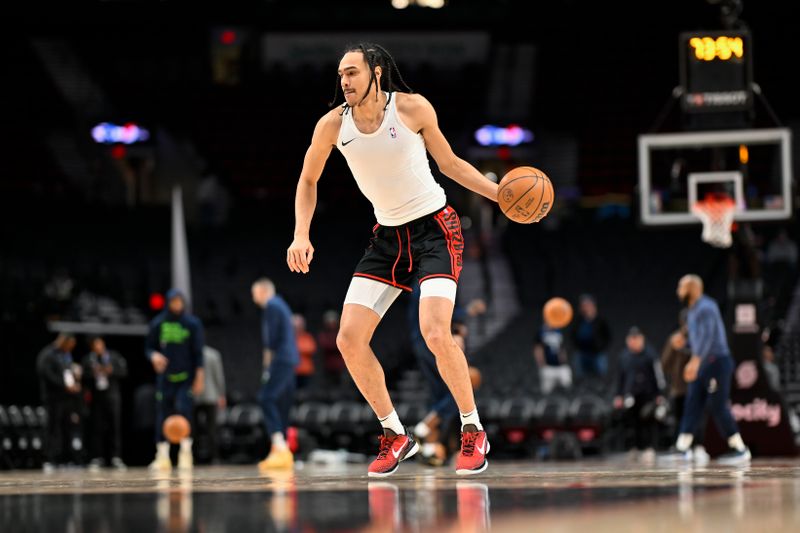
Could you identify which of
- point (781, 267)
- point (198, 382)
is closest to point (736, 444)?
point (198, 382)

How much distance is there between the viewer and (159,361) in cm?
1338

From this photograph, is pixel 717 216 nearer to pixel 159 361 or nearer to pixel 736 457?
pixel 736 457

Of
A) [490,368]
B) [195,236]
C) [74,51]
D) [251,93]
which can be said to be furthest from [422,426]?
[74,51]

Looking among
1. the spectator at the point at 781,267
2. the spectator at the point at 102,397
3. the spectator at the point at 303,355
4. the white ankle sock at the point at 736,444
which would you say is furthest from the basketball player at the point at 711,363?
the spectator at the point at 781,267

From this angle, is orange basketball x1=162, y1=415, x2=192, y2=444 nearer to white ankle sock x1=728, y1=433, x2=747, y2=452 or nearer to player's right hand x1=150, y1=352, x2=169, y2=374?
player's right hand x1=150, y1=352, x2=169, y2=374

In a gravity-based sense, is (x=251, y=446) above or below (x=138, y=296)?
below

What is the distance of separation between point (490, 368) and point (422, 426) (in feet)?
32.0

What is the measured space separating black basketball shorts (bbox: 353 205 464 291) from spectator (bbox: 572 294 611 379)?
44.0 feet

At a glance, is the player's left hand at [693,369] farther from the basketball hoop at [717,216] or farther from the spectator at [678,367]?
the spectator at [678,367]

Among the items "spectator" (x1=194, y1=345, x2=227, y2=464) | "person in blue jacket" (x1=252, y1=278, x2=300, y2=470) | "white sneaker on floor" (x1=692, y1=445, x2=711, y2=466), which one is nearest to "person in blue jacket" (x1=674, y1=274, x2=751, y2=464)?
"white sneaker on floor" (x1=692, y1=445, x2=711, y2=466)

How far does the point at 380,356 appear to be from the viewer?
22.0m

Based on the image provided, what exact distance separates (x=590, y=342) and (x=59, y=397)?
27.6 feet

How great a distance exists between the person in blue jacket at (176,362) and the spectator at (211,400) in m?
1.95

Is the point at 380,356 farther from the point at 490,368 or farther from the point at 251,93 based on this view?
the point at 251,93
